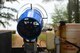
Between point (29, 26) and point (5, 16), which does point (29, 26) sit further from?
point (5, 16)

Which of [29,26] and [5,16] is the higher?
[5,16]

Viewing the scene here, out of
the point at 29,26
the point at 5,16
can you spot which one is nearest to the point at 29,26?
the point at 29,26

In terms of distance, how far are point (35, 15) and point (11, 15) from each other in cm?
126

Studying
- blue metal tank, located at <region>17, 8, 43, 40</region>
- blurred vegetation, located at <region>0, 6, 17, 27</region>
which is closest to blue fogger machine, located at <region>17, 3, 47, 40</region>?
blue metal tank, located at <region>17, 8, 43, 40</region>

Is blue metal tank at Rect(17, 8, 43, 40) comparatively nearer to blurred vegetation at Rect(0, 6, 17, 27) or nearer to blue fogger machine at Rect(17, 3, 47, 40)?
blue fogger machine at Rect(17, 3, 47, 40)

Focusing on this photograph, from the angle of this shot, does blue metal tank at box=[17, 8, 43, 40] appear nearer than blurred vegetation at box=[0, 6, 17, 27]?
Yes

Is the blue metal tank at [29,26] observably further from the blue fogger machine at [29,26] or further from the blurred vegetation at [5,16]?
the blurred vegetation at [5,16]

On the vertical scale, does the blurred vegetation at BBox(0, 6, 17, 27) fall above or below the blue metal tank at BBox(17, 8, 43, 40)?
above

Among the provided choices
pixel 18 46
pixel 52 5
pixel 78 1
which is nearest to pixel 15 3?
pixel 52 5

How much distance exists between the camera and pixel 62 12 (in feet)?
9.73

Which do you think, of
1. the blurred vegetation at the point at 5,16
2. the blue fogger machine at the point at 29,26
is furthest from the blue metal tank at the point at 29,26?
the blurred vegetation at the point at 5,16

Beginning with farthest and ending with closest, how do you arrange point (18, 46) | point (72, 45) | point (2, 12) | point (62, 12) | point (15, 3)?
point (62, 12) → point (15, 3) → point (2, 12) → point (18, 46) → point (72, 45)

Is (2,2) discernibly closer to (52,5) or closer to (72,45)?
(52,5)

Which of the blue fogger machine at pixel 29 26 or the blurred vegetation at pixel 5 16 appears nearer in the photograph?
the blue fogger machine at pixel 29 26
